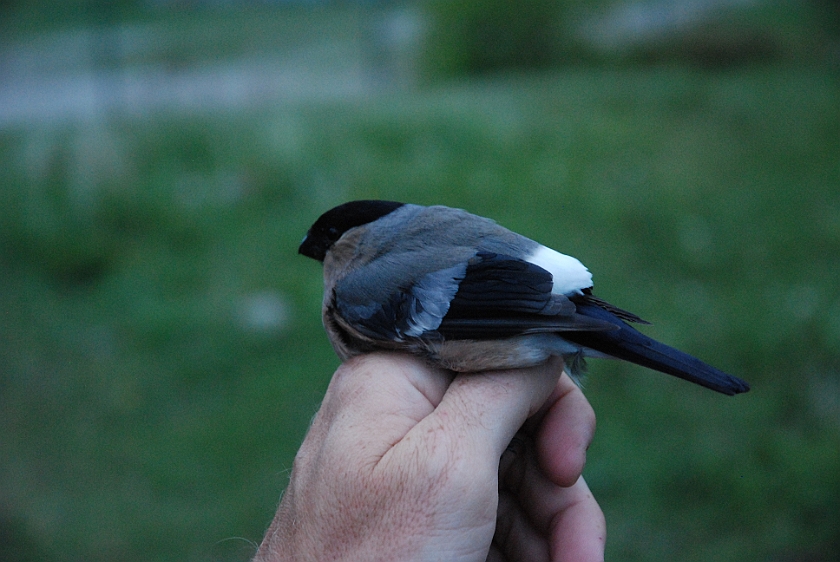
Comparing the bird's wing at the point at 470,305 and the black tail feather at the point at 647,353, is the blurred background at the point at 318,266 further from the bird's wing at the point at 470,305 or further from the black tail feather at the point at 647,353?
the black tail feather at the point at 647,353

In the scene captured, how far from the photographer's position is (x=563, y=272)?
6.93ft

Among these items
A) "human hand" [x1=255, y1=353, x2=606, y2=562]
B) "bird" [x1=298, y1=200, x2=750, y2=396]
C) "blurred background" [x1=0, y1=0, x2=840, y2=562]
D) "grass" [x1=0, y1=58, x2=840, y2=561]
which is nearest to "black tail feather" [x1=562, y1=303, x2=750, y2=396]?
"bird" [x1=298, y1=200, x2=750, y2=396]

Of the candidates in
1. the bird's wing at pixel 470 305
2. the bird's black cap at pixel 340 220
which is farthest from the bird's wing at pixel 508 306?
the bird's black cap at pixel 340 220

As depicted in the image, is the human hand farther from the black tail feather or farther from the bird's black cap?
the bird's black cap

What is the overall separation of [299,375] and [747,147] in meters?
4.83

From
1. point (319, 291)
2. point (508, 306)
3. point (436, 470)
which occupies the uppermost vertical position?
point (508, 306)

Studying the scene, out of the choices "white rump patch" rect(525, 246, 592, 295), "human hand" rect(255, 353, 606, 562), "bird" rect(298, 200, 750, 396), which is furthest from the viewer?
"white rump patch" rect(525, 246, 592, 295)

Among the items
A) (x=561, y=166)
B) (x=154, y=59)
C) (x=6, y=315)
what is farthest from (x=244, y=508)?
(x=154, y=59)

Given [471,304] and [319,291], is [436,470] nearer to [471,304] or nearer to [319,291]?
[471,304]

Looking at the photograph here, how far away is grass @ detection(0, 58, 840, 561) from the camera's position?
3.51 meters

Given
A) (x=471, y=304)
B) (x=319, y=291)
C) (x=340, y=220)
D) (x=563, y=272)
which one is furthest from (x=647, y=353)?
(x=319, y=291)

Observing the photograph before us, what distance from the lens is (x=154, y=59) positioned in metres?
10.2

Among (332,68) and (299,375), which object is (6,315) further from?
(332,68)

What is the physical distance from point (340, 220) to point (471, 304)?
25.8 inches
